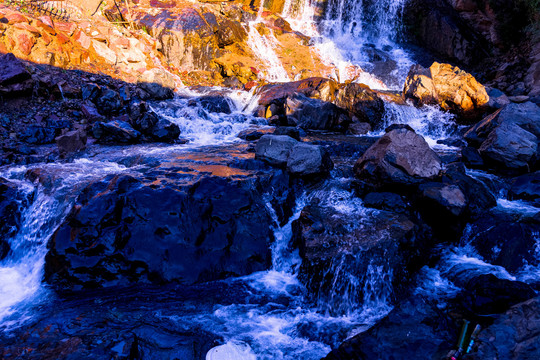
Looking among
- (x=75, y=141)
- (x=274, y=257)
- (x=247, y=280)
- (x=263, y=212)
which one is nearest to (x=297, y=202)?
(x=263, y=212)

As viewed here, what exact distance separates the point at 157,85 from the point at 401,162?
9.08 m

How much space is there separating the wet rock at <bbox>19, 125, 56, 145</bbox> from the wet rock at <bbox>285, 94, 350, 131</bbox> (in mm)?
6733

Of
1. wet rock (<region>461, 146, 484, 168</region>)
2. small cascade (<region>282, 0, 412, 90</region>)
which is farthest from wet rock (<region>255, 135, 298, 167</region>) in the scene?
small cascade (<region>282, 0, 412, 90</region>)

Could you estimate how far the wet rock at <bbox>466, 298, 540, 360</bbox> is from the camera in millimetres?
2133

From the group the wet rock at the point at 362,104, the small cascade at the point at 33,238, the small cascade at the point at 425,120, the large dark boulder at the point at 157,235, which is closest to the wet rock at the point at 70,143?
the small cascade at the point at 33,238

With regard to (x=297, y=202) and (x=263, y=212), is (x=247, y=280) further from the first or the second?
(x=297, y=202)

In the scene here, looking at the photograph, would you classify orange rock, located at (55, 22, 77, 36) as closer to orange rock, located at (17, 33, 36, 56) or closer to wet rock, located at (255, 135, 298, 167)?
orange rock, located at (17, 33, 36, 56)

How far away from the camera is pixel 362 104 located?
10.6 m

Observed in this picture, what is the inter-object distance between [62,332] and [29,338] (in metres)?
0.30

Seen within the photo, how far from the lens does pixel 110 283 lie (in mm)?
3834

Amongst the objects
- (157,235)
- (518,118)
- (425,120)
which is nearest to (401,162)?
(157,235)

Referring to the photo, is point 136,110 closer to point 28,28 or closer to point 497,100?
point 28,28

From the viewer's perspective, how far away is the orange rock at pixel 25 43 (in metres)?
9.13

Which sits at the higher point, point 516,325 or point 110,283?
point 516,325
